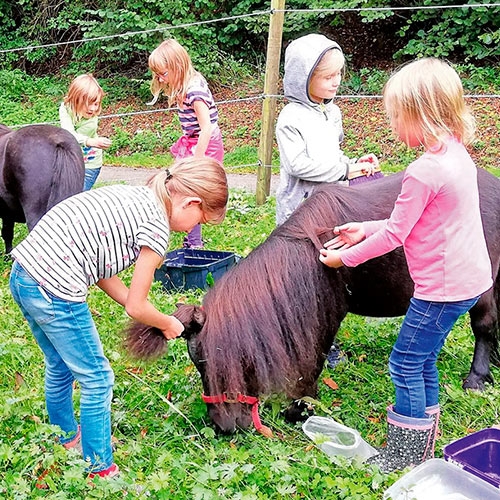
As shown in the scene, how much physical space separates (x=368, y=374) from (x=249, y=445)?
94 centimetres

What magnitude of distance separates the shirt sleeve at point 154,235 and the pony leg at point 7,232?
11.0 feet

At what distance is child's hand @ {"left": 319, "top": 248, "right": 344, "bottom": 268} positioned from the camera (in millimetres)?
2676

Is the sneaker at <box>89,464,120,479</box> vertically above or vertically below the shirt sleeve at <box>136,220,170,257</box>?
below

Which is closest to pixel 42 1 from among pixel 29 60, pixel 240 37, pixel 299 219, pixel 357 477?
pixel 29 60

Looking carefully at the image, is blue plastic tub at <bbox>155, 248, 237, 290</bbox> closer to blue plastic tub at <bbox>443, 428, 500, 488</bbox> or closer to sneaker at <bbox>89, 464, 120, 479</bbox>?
sneaker at <bbox>89, 464, 120, 479</bbox>

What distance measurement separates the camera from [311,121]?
3.41 metres

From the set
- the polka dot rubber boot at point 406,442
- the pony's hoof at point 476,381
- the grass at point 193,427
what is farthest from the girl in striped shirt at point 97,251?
the pony's hoof at point 476,381

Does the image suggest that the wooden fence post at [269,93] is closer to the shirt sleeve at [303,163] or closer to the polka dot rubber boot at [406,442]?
the shirt sleeve at [303,163]

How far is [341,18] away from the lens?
11539 mm

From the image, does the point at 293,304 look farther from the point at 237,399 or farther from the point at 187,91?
the point at 187,91

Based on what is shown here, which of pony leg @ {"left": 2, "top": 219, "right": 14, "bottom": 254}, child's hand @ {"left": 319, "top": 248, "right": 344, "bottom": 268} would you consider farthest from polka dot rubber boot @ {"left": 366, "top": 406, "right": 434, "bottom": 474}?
pony leg @ {"left": 2, "top": 219, "right": 14, "bottom": 254}

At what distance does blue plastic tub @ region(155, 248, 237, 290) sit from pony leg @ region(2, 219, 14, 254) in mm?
1524

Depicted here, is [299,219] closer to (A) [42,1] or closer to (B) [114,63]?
(B) [114,63]

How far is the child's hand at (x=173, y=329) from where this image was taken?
2.45 metres
